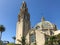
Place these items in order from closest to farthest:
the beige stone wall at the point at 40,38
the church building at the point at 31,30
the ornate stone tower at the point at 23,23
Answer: the beige stone wall at the point at 40,38, the church building at the point at 31,30, the ornate stone tower at the point at 23,23

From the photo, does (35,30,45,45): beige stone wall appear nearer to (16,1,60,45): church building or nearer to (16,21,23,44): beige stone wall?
(16,1,60,45): church building

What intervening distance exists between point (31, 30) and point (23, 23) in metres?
6.95

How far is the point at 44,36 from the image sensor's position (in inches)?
2045

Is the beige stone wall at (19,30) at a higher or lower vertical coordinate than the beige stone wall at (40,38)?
higher

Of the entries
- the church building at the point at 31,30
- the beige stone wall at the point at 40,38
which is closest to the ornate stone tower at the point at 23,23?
the church building at the point at 31,30

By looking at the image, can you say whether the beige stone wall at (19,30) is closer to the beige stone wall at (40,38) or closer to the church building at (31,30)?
the church building at (31,30)

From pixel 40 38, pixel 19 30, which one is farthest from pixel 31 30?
pixel 19 30

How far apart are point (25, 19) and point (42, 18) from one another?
1064 cm

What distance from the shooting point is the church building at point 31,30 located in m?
53.2

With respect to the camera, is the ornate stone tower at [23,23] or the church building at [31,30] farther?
the ornate stone tower at [23,23]

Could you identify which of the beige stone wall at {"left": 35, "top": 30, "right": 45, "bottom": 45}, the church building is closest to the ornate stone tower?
the church building

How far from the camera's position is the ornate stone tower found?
6155cm

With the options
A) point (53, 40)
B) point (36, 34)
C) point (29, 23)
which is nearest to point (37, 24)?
point (29, 23)

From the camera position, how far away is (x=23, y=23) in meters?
62.8
